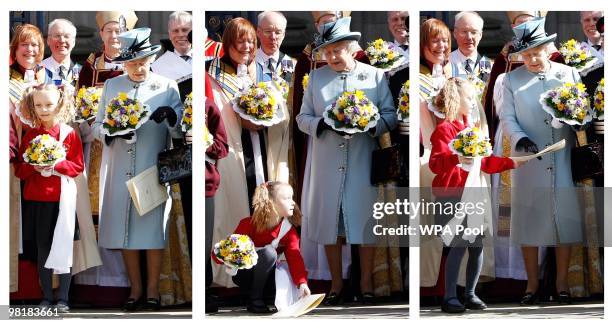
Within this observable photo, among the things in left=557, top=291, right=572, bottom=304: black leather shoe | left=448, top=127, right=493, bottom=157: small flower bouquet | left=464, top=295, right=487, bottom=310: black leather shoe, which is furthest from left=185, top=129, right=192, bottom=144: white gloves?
left=557, top=291, right=572, bottom=304: black leather shoe

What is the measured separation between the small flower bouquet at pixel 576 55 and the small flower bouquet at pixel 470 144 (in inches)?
29.5

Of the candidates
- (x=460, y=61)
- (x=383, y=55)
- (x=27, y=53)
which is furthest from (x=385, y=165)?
(x=27, y=53)

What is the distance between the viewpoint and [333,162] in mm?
8828

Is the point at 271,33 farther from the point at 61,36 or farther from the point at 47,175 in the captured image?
the point at 47,175

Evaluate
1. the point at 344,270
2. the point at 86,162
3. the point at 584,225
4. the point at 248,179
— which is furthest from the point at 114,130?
the point at 584,225

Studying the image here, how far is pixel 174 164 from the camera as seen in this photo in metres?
8.72

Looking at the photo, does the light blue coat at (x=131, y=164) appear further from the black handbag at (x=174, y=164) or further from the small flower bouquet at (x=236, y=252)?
the small flower bouquet at (x=236, y=252)

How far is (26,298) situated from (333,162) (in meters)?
2.18

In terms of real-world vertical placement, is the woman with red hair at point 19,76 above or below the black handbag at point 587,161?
above

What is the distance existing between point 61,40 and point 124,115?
64 centimetres

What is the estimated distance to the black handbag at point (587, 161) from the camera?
873cm

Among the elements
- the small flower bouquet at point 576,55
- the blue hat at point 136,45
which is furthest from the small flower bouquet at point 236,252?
the small flower bouquet at point 576,55

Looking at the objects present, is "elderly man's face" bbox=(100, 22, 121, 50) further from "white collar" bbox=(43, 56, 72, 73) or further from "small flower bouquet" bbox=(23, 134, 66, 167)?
"small flower bouquet" bbox=(23, 134, 66, 167)

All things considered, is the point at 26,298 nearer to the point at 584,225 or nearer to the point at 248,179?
the point at 248,179
